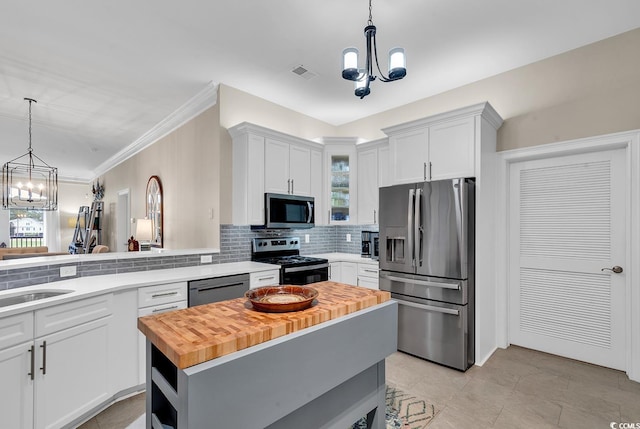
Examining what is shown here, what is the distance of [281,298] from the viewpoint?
1.64 meters

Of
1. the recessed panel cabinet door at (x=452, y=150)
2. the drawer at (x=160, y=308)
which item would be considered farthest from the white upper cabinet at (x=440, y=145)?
the drawer at (x=160, y=308)

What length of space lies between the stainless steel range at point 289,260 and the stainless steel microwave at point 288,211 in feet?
1.18

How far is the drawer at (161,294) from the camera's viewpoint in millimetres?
2520

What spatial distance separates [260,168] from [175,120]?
2.14 meters

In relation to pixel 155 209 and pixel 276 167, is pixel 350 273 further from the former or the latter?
pixel 155 209

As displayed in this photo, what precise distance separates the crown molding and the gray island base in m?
3.36

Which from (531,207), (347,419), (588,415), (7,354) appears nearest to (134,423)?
(7,354)

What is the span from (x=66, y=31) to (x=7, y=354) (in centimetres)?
268

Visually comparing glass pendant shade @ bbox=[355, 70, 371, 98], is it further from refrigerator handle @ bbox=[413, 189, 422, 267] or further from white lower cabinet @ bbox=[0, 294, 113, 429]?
white lower cabinet @ bbox=[0, 294, 113, 429]

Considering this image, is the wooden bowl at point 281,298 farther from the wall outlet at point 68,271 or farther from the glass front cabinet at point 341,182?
the glass front cabinet at point 341,182

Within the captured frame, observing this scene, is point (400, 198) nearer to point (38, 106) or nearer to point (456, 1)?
point (456, 1)

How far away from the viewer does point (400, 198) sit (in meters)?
3.37

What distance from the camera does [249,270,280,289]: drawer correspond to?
127 inches

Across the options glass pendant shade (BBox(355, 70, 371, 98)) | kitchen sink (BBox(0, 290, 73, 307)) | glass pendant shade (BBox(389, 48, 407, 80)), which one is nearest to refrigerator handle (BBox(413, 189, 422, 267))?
glass pendant shade (BBox(355, 70, 371, 98))
